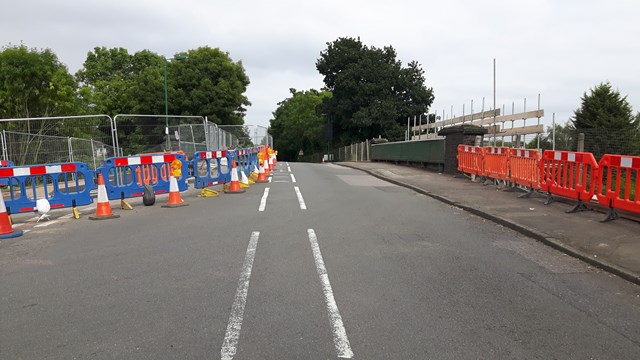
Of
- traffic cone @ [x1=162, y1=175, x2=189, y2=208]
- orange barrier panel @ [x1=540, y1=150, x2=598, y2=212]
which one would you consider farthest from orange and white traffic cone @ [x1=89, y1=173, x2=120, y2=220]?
orange barrier panel @ [x1=540, y1=150, x2=598, y2=212]

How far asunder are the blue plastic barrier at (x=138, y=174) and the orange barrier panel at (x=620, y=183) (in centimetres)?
927

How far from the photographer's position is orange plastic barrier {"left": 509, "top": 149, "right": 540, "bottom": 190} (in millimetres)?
10914

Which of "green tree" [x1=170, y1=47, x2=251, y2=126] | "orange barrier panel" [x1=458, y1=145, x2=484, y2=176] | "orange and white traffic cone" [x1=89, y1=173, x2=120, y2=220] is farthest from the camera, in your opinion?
"green tree" [x1=170, y1=47, x2=251, y2=126]

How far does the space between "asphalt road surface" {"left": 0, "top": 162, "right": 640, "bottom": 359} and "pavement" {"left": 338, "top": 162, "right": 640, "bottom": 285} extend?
0.25 m

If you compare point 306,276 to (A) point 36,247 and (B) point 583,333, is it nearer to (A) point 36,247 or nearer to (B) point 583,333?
(B) point 583,333

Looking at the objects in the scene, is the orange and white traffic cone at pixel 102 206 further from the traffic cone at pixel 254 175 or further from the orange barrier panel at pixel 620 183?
the orange barrier panel at pixel 620 183

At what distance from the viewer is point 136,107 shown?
153ft

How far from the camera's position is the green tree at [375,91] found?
48.4 metres

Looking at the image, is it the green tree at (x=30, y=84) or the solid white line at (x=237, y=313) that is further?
the green tree at (x=30, y=84)

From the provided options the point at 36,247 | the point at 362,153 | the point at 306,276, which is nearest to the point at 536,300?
the point at 306,276

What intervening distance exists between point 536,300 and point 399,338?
5.71 feet

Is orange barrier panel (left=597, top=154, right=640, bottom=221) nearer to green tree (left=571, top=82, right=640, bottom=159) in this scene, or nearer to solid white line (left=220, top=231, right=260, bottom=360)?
solid white line (left=220, top=231, right=260, bottom=360)

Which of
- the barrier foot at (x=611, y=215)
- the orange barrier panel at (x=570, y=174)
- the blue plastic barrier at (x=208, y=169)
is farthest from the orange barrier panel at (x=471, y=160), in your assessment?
the blue plastic barrier at (x=208, y=169)

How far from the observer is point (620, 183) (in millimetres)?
8094
